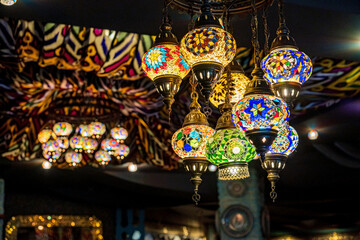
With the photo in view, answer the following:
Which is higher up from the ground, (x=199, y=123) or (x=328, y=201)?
(x=328, y=201)

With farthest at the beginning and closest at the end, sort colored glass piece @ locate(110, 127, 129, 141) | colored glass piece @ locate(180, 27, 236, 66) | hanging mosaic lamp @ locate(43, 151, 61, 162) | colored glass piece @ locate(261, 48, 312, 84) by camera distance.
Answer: colored glass piece @ locate(110, 127, 129, 141)
hanging mosaic lamp @ locate(43, 151, 61, 162)
colored glass piece @ locate(261, 48, 312, 84)
colored glass piece @ locate(180, 27, 236, 66)

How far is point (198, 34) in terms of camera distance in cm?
263

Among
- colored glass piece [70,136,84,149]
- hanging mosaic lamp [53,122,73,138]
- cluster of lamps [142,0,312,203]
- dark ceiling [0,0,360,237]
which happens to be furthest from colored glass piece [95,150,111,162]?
cluster of lamps [142,0,312,203]

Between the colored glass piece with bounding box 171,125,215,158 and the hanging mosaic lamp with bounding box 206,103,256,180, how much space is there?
0.40 ft

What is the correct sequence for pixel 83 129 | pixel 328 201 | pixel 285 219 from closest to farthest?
pixel 83 129 → pixel 328 201 → pixel 285 219

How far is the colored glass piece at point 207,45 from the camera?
2613mm

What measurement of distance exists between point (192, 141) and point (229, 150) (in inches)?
10.9

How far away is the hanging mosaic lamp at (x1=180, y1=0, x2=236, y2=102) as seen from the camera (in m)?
2.62

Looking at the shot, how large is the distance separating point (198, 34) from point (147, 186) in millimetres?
9966

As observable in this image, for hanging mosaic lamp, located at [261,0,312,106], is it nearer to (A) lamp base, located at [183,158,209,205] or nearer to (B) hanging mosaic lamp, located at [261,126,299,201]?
(B) hanging mosaic lamp, located at [261,126,299,201]

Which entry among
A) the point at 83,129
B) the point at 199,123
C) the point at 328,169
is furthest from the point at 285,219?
the point at 199,123

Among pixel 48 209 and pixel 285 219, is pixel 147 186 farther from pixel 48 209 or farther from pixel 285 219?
pixel 285 219

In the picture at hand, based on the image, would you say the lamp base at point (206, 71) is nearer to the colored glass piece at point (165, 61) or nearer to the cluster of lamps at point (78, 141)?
the colored glass piece at point (165, 61)

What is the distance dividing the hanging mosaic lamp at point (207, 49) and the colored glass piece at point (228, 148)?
0.30m
